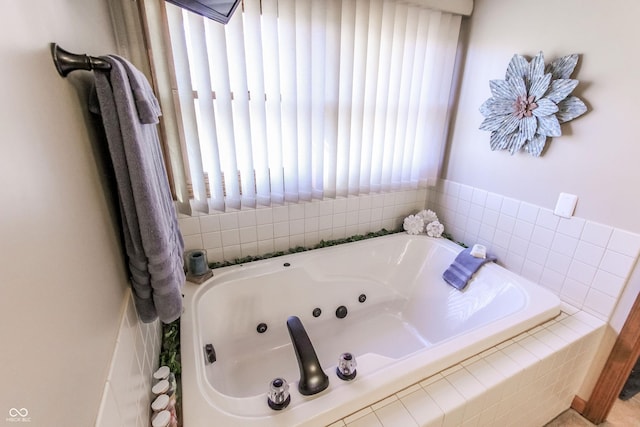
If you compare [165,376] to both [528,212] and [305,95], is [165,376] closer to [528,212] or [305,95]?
[305,95]

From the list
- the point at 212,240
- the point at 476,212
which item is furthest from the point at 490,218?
the point at 212,240

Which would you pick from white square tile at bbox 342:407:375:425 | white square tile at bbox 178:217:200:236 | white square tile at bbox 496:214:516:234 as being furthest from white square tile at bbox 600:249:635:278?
white square tile at bbox 178:217:200:236

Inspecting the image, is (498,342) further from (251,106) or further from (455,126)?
(251,106)

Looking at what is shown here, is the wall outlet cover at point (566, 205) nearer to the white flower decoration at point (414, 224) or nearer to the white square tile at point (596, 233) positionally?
the white square tile at point (596, 233)

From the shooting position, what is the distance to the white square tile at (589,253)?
4.47 ft

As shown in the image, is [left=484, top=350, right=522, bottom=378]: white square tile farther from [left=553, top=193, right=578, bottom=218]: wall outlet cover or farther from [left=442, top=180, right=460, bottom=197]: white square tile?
Result: [left=442, top=180, right=460, bottom=197]: white square tile

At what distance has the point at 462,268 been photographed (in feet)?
5.91

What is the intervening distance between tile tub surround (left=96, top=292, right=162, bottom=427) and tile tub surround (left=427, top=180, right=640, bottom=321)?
77.6 inches

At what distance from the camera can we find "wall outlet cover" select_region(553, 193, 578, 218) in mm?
1420

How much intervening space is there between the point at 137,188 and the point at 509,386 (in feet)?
4.82

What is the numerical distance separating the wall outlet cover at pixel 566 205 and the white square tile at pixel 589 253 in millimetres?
156

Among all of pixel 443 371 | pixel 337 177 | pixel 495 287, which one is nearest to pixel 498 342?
pixel 443 371

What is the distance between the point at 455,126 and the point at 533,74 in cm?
56

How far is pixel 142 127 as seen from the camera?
77cm
